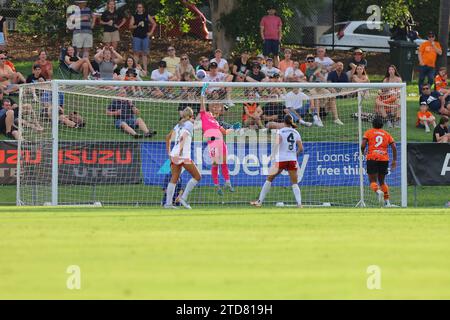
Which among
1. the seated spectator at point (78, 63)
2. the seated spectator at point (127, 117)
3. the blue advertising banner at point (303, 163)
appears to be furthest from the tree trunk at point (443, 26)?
the seated spectator at point (127, 117)

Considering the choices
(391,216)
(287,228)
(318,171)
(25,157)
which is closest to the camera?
(287,228)

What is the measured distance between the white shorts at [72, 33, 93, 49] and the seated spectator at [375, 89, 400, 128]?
1001cm

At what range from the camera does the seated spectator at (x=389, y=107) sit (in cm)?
2552

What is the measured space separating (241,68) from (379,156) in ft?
26.1

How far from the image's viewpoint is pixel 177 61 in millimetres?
30781

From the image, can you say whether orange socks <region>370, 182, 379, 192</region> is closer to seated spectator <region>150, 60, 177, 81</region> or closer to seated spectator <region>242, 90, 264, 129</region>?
seated spectator <region>242, 90, 264, 129</region>

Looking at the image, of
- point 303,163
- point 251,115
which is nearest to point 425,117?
point 303,163

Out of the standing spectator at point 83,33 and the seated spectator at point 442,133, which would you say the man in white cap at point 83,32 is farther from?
the seated spectator at point 442,133

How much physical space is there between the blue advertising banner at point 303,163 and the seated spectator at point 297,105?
1360 mm

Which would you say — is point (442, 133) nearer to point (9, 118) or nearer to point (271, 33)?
point (271, 33)

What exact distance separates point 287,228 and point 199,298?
20.9 ft

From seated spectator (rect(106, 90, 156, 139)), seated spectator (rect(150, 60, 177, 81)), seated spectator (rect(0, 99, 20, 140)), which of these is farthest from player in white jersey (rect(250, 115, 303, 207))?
seated spectator (rect(150, 60, 177, 81))

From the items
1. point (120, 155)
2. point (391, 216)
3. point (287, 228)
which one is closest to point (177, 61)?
point (120, 155)

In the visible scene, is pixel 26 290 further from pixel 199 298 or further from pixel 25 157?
pixel 25 157
